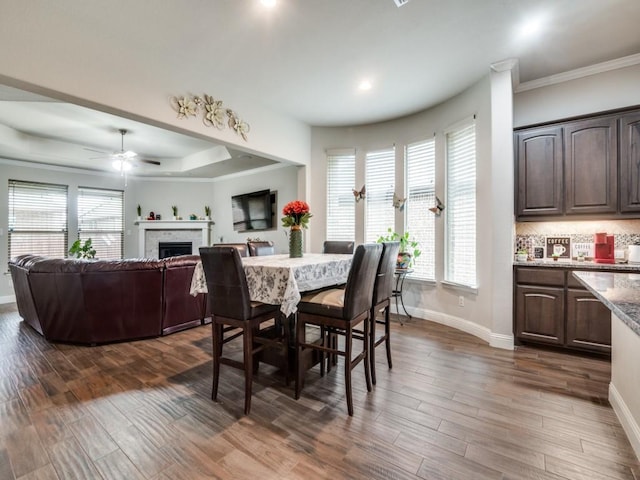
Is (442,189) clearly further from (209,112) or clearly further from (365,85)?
(209,112)

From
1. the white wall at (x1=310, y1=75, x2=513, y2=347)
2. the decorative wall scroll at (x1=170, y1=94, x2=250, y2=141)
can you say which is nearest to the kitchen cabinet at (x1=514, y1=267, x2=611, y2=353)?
the white wall at (x1=310, y1=75, x2=513, y2=347)

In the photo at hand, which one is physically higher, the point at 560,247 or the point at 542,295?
the point at 560,247

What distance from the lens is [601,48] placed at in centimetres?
276

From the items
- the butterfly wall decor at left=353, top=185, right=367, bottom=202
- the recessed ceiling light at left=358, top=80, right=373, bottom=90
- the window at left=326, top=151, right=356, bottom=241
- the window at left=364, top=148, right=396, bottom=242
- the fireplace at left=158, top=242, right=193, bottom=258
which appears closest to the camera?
the recessed ceiling light at left=358, top=80, right=373, bottom=90

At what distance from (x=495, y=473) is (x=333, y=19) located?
3212 mm

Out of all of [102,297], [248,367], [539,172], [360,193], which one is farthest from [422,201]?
[102,297]

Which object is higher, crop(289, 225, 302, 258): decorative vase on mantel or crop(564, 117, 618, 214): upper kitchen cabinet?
crop(564, 117, 618, 214): upper kitchen cabinet

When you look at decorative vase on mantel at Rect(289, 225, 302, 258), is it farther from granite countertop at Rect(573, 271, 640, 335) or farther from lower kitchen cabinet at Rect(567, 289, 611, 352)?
lower kitchen cabinet at Rect(567, 289, 611, 352)

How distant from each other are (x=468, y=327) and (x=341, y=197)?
2573mm

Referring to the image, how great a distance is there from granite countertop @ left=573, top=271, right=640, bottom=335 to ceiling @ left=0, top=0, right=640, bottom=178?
2073 mm

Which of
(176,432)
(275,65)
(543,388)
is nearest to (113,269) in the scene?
(176,432)

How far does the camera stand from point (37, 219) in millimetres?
5711

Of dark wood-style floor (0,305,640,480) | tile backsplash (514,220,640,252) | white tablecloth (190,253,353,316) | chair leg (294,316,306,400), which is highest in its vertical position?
tile backsplash (514,220,640,252)

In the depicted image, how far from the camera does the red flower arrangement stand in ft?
8.77
